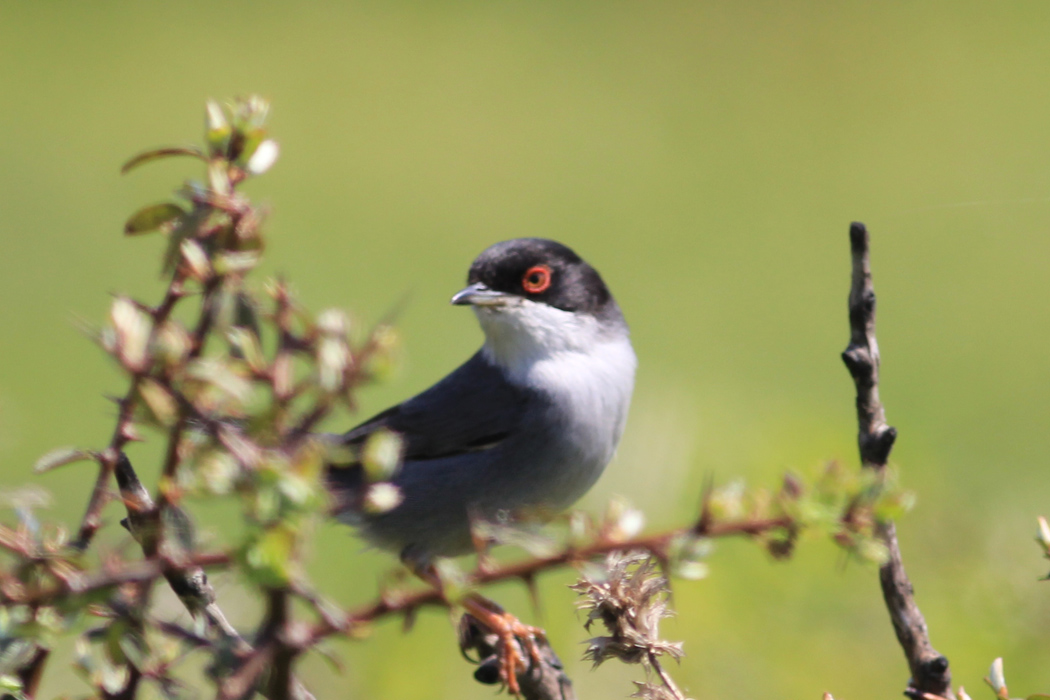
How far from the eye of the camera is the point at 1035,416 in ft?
22.9

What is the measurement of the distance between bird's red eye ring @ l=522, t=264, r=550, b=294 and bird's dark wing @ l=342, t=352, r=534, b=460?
0.84 feet

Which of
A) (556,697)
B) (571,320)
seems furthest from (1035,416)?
(556,697)

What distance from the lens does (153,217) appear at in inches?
36.6

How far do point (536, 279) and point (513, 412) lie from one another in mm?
400

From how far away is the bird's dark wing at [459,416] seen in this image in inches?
118

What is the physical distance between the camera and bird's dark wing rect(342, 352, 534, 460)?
2986mm

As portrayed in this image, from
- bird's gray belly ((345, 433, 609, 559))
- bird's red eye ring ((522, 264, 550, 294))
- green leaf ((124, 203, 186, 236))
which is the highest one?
green leaf ((124, 203, 186, 236))

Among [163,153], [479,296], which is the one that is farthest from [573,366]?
[163,153]

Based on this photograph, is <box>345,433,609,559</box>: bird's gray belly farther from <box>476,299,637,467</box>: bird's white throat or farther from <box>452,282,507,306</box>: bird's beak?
<box>452,282,507,306</box>: bird's beak

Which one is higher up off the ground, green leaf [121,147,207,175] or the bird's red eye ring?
green leaf [121,147,207,175]

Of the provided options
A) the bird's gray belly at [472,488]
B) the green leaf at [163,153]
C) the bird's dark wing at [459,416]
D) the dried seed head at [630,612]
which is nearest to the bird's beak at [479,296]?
the bird's dark wing at [459,416]

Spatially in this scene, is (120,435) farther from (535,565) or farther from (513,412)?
(513,412)

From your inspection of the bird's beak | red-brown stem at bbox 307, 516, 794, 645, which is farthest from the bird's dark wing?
red-brown stem at bbox 307, 516, 794, 645

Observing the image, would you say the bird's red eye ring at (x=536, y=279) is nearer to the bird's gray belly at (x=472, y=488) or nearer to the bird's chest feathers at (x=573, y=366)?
the bird's chest feathers at (x=573, y=366)
